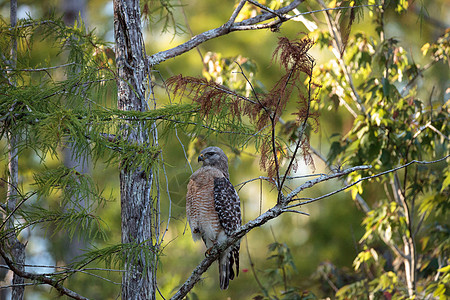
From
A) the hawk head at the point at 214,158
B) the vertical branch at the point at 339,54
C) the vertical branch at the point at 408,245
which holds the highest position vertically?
the vertical branch at the point at 339,54

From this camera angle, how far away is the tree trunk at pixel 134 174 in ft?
11.4

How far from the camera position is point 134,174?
3557 mm

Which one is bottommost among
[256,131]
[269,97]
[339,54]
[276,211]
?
[276,211]

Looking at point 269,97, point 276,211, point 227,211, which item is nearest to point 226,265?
point 227,211

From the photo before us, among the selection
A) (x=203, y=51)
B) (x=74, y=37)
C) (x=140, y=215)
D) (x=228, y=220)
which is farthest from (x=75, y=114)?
(x=203, y=51)

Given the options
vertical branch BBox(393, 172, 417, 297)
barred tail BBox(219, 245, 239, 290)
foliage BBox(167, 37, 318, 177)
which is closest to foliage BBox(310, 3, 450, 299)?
vertical branch BBox(393, 172, 417, 297)

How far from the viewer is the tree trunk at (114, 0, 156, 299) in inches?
136

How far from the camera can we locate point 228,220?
4.81m

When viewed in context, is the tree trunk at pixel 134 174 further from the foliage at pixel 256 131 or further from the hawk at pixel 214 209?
the hawk at pixel 214 209

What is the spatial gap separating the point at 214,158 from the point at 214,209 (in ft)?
1.57

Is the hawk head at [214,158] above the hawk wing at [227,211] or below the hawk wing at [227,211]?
above

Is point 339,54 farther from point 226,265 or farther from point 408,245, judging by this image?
point 226,265

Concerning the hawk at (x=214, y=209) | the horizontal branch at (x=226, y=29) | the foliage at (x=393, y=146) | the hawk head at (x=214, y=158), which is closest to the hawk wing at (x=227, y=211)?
the hawk at (x=214, y=209)

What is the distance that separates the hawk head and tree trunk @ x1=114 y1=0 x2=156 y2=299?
4.52 feet
